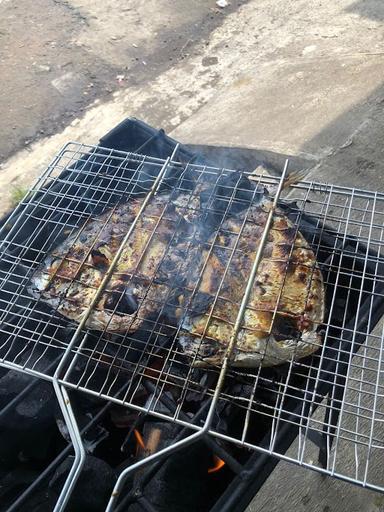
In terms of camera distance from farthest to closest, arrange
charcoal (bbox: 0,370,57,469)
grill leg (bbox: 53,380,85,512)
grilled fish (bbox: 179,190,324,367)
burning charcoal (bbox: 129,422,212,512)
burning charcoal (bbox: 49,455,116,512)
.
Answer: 1. charcoal (bbox: 0,370,57,469)
2. burning charcoal (bbox: 129,422,212,512)
3. burning charcoal (bbox: 49,455,116,512)
4. grilled fish (bbox: 179,190,324,367)
5. grill leg (bbox: 53,380,85,512)

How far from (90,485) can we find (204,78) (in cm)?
508

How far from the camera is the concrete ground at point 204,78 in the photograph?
4.68 m

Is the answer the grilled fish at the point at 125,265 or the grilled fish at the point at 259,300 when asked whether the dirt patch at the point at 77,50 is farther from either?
the grilled fish at the point at 259,300

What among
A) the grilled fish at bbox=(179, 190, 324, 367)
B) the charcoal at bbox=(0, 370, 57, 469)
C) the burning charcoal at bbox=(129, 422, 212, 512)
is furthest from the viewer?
the charcoal at bbox=(0, 370, 57, 469)

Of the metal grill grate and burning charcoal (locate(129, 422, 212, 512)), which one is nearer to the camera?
the metal grill grate

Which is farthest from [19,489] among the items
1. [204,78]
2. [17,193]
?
[204,78]

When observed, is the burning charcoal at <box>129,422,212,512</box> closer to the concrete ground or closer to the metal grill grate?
the metal grill grate

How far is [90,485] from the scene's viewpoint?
6.42ft

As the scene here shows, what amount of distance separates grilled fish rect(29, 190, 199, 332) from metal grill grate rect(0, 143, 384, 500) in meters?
0.02

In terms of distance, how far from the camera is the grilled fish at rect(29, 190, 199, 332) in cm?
203

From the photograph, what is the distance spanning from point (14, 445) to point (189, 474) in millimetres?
885

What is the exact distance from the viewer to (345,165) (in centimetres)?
421

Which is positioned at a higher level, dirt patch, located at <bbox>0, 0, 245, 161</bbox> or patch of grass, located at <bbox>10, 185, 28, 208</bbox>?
dirt patch, located at <bbox>0, 0, 245, 161</bbox>

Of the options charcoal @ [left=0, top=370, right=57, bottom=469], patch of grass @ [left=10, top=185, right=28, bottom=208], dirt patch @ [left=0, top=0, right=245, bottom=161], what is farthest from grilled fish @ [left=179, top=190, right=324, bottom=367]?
dirt patch @ [left=0, top=0, right=245, bottom=161]
